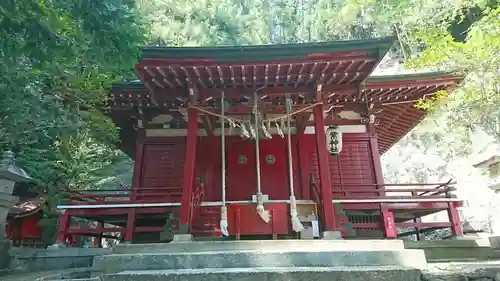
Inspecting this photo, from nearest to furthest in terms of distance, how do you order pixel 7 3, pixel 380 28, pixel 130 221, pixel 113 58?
pixel 7 3
pixel 113 58
pixel 130 221
pixel 380 28

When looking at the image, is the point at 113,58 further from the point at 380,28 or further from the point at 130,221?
the point at 380,28

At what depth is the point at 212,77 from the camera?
6.84 meters

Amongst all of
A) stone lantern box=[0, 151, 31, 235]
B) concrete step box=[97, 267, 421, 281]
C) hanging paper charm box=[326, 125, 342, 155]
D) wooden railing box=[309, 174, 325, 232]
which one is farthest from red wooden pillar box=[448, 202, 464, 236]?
stone lantern box=[0, 151, 31, 235]

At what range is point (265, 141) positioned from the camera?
945 cm

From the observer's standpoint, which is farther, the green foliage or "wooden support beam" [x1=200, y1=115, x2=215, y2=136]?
"wooden support beam" [x1=200, y1=115, x2=215, y2=136]

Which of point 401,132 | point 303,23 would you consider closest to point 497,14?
point 401,132


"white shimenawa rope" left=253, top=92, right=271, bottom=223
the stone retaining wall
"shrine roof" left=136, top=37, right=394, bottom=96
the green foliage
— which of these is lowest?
the stone retaining wall

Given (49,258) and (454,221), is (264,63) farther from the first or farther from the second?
(49,258)

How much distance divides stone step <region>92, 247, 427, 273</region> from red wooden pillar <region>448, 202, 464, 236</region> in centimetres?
418

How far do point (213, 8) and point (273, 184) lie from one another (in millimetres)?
23065

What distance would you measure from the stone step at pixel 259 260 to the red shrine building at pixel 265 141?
1.74 m

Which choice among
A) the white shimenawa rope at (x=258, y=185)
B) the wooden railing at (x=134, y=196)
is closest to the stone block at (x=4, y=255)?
the wooden railing at (x=134, y=196)

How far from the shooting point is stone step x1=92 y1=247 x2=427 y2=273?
168 inches

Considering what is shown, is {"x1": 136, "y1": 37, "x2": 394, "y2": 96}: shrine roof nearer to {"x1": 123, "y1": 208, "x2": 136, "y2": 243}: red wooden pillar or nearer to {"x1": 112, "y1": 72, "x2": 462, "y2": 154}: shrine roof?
{"x1": 112, "y1": 72, "x2": 462, "y2": 154}: shrine roof
